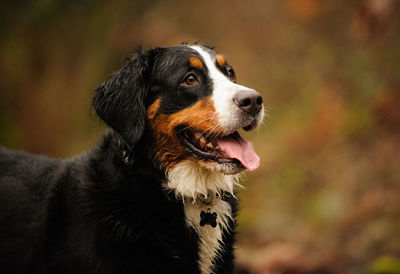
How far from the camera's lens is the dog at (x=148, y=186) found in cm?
296

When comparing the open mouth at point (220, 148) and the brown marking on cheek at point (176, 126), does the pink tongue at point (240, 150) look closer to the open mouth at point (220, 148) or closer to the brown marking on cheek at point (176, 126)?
the open mouth at point (220, 148)

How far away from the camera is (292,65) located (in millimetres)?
7473

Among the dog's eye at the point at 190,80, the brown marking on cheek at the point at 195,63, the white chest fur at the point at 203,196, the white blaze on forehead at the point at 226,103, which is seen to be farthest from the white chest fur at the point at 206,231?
the brown marking on cheek at the point at 195,63

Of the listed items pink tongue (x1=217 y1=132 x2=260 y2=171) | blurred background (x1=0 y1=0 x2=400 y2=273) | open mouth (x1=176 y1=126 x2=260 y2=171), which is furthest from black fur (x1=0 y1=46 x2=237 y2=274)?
blurred background (x1=0 y1=0 x2=400 y2=273)

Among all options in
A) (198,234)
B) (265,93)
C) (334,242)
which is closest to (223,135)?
(198,234)

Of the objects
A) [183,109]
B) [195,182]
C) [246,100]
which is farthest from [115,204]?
[246,100]

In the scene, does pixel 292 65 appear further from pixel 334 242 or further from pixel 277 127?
pixel 334 242

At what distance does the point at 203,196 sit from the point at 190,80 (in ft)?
2.92

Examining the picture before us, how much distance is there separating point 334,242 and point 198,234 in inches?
135

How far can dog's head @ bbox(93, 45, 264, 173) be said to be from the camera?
10.0 ft

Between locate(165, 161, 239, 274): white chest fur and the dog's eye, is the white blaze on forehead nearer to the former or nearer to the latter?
the dog's eye

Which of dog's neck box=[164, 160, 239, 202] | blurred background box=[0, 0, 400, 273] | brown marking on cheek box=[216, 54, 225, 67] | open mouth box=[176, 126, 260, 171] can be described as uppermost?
blurred background box=[0, 0, 400, 273]

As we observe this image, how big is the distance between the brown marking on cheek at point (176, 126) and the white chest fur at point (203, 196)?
79 millimetres

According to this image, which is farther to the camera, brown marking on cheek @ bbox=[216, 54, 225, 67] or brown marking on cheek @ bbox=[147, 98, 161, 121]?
brown marking on cheek @ bbox=[216, 54, 225, 67]
